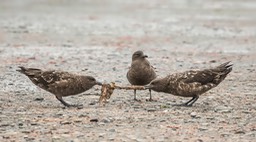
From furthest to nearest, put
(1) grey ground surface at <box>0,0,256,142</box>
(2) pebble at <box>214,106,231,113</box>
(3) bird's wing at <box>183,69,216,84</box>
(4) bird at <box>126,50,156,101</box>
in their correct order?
(4) bird at <box>126,50,156,101</box> → (3) bird's wing at <box>183,69,216,84</box> → (2) pebble at <box>214,106,231,113</box> → (1) grey ground surface at <box>0,0,256,142</box>

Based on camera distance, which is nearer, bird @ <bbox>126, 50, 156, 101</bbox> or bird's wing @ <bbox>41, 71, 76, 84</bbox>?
bird's wing @ <bbox>41, 71, 76, 84</bbox>

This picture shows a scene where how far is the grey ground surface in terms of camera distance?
29.2ft

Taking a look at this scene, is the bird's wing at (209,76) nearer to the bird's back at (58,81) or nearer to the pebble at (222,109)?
the pebble at (222,109)

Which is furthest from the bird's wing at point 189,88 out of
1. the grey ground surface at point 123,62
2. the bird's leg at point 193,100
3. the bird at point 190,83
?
the grey ground surface at point 123,62

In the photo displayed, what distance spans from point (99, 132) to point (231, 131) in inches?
58.0

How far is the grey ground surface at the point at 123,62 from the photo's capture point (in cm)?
891

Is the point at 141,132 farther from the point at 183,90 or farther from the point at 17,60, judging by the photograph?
the point at 17,60

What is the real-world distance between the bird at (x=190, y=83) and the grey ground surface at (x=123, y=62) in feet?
0.71

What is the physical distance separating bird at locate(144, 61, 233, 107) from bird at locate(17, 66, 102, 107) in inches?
34.1

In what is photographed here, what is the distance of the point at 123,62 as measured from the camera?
1608 cm

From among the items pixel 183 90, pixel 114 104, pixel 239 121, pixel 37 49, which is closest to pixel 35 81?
pixel 114 104

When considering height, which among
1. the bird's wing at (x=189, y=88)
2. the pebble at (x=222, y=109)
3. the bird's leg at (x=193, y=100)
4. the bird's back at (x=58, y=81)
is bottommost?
the pebble at (x=222, y=109)

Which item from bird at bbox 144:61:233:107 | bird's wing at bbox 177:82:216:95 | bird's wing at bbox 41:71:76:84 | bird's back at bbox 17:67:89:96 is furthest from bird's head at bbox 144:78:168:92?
bird's wing at bbox 41:71:76:84

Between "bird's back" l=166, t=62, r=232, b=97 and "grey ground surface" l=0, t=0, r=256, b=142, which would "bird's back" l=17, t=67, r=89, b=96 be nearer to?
"grey ground surface" l=0, t=0, r=256, b=142
